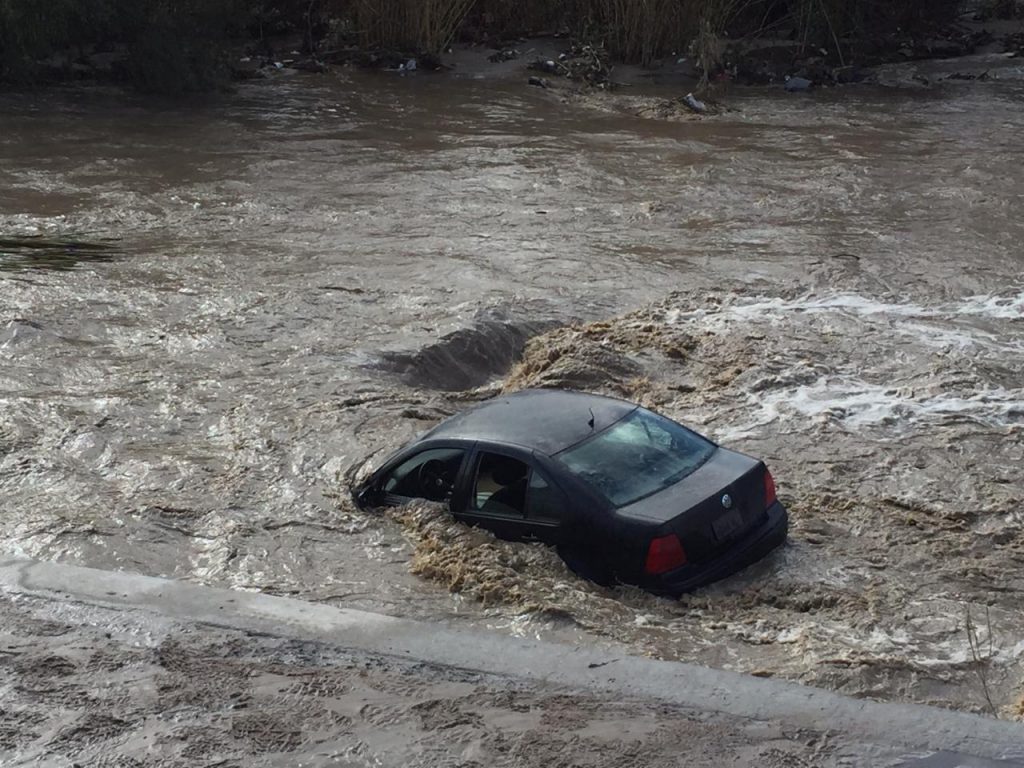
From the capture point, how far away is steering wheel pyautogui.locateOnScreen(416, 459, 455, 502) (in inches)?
329

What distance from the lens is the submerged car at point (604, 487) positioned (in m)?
7.42

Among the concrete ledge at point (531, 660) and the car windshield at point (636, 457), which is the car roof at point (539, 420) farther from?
the concrete ledge at point (531, 660)

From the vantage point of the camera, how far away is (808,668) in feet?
22.6

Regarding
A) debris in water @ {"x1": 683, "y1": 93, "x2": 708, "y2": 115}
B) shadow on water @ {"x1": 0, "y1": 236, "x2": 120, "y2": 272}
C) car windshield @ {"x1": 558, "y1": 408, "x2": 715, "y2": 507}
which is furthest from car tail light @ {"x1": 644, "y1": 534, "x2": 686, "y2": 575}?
debris in water @ {"x1": 683, "y1": 93, "x2": 708, "y2": 115}

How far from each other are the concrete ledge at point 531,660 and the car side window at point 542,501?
3.02ft

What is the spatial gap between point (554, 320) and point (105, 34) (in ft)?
51.2

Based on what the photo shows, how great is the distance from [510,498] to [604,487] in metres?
0.61

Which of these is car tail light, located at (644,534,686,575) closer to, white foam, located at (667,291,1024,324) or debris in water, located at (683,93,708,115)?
white foam, located at (667,291,1024,324)

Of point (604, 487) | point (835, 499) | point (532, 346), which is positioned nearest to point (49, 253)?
point (532, 346)

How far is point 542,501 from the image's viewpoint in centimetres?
775

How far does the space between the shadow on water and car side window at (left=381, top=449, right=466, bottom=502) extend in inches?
290

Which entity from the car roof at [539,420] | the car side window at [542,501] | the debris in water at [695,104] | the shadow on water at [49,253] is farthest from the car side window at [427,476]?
the debris in water at [695,104]

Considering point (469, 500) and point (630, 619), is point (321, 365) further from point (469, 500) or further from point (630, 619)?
point (630, 619)

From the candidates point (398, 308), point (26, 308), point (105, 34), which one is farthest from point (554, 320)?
point (105, 34)
